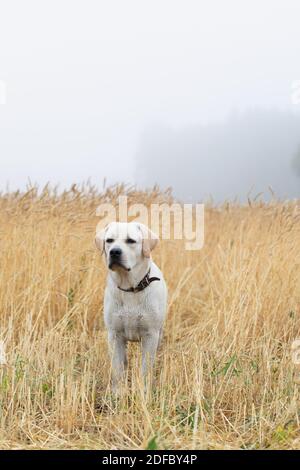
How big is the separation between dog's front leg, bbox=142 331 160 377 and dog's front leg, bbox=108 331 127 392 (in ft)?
0.51

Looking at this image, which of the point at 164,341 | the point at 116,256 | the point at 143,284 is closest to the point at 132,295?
the point at 143,284

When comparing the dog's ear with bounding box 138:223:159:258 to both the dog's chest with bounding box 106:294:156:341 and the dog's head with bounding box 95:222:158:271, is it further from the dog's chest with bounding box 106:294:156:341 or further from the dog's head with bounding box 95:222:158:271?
the dog's chest with bounding box 106:294:156:341

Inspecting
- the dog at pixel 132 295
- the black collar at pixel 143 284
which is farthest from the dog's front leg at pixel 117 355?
the black collar at pixel 143 284

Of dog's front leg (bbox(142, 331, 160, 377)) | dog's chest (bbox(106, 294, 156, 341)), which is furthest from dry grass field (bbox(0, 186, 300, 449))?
dog's chest (bbox(106, 294, 156, 341))

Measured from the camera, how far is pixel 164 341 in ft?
17.4

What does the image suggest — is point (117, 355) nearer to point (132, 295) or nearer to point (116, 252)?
point (132, 295)

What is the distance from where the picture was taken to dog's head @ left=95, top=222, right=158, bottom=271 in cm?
365

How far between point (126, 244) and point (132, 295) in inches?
14.8

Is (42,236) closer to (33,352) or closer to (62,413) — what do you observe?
(33,352)

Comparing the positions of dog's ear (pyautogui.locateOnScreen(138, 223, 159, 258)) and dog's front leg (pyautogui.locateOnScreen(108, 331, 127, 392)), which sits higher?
dog's ear (pyautogui.locateOnScreen(138, 223, 159, 258))

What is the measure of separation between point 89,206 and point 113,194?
0.47 m

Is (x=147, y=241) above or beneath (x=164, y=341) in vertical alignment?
above

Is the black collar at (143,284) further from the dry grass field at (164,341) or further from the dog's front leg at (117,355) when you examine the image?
the dry grass field at (164,341)
